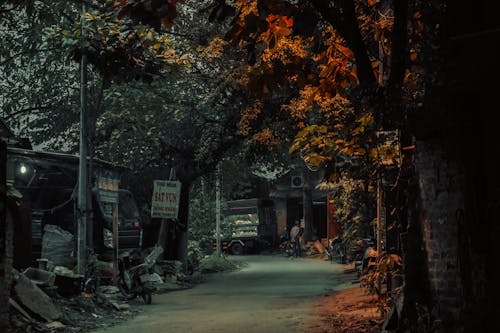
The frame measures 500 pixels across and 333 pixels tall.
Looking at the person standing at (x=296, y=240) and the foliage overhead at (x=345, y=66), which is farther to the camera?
the person standing at (x=296, y=240)

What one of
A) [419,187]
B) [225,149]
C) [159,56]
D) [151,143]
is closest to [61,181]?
[151,143]

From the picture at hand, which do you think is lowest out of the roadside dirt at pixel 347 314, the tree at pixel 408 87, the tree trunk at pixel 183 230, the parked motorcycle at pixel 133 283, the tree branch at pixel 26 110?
the roadside dirt at pixel 347 314

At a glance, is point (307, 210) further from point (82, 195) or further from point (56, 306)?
point (56, 306)

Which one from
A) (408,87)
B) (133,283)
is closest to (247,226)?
(133,283)

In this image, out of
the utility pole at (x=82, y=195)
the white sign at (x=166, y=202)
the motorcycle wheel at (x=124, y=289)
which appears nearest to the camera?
the utility pole at (x=82, y=195)

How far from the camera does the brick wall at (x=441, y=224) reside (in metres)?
8.05

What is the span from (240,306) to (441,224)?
875 cm

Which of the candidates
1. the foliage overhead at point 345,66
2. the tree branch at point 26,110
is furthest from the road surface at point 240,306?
the tree branch at point 26,110

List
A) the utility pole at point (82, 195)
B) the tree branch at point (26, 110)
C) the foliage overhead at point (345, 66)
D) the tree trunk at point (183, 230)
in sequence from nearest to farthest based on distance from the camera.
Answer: the foliage overhead at point (345, 66)
the utility pole at point (82, 195)
the tree branch at point (26, 110)
the tree trunk at point (183, 230)

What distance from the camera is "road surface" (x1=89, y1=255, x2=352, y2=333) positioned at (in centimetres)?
1288

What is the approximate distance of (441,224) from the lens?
27.3ft

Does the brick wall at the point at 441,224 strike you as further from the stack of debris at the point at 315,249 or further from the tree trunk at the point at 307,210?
the tree trunk at the point at 307,210

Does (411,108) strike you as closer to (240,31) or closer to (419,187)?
(419,187)

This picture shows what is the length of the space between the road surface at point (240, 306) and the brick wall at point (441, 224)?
423cm
